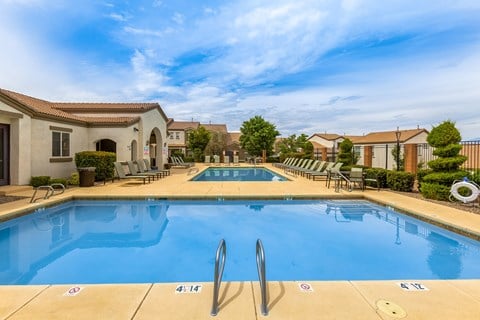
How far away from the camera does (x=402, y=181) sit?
11672 mm

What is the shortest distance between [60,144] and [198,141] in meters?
21.6

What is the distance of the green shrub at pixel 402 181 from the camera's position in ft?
37.8

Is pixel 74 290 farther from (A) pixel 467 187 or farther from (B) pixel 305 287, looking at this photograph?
(A) pixel 467 187

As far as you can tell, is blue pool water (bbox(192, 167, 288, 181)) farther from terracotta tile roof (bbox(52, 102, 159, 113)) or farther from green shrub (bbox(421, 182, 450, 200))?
green shrub (bbox(421, 182, 450, 200))

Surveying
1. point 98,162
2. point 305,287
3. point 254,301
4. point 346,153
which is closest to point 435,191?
point 346,153

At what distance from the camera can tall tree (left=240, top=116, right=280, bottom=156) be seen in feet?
127

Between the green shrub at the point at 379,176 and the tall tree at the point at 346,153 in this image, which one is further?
the tall tree at the point at 346,153

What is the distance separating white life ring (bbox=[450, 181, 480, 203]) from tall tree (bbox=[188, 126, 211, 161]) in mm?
29081

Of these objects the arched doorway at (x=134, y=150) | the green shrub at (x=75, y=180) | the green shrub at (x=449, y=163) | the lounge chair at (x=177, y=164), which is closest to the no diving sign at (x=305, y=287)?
the green shrub at (x=449, y=163)

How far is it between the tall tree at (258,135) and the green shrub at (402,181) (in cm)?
2677

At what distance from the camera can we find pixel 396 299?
10.6ft

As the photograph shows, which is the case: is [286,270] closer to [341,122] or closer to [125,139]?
[125,139]

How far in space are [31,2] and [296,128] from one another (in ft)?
128

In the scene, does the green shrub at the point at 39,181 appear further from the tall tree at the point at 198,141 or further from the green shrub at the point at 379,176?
the tall tree at the point at 198,141
